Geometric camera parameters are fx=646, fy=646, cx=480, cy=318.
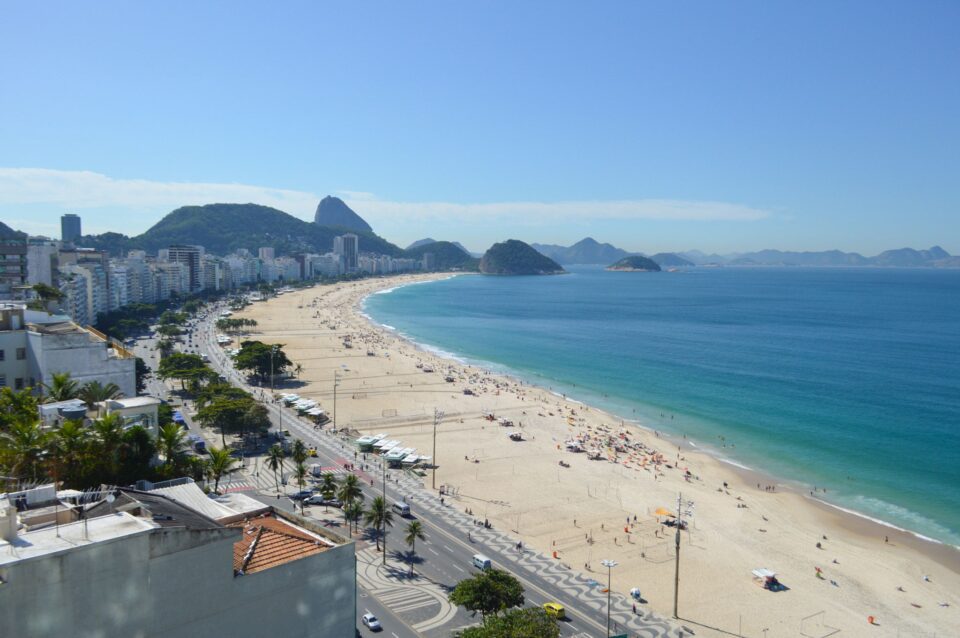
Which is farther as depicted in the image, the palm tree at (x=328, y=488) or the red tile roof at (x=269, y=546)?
the palm tree at (x=328, y=488)

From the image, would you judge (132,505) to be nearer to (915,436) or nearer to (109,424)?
(109,424)

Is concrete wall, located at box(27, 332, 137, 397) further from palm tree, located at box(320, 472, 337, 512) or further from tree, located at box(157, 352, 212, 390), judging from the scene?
tree, located at box(157, 352, 212, 390)

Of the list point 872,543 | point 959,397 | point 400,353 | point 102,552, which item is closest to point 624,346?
point 400,353

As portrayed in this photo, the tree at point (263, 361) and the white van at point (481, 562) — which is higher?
the tree at point (263, 361)

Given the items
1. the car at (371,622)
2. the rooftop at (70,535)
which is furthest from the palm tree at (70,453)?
the car at (371,622)

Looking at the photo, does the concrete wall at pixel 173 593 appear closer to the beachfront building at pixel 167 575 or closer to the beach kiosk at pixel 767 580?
the beachfront building at pixel 167 575
